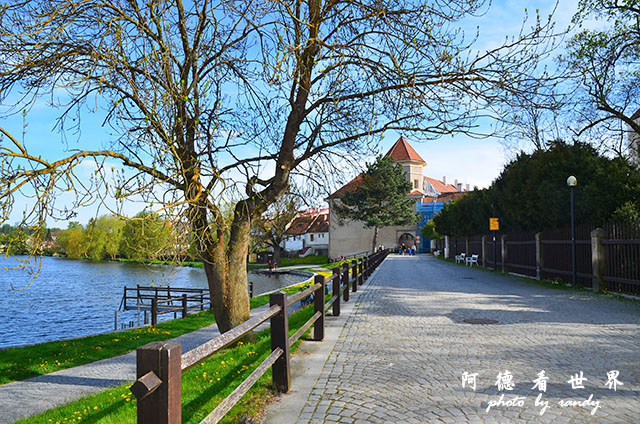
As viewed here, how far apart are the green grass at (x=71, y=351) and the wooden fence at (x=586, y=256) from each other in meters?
12.9

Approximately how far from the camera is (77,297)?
31.4 m

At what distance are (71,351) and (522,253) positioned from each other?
62.7 feet

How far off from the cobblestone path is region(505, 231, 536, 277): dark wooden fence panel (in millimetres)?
9789

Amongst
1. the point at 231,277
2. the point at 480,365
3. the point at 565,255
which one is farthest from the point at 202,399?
the point at 565,255

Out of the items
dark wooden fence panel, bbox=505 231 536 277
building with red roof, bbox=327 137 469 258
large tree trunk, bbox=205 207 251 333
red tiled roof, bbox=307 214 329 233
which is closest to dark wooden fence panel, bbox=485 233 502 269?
dark wooden fence panel, bbox=505 231 536 277

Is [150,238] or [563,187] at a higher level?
[563,187]

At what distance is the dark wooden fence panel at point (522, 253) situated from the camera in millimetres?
21422

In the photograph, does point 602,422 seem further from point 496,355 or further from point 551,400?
point 496,355

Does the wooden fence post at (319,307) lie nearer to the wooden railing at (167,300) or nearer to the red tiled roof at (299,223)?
the red tiled roof at (299,223)

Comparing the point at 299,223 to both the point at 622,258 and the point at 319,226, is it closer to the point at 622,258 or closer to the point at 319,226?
the point at 319,226

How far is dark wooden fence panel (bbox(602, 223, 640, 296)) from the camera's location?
13312mm

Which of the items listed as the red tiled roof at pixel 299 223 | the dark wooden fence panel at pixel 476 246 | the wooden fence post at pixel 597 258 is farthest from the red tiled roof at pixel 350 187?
the dark wooden fence panel at pixel 476 246

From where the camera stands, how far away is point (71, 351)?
12.0 meters

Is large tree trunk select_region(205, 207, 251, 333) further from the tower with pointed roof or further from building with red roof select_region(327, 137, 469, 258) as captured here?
the tower with pointed roof
